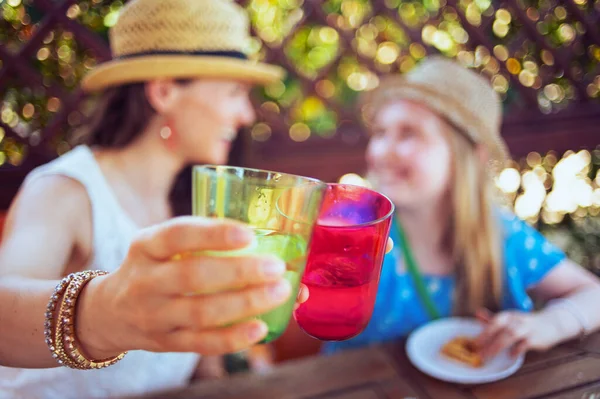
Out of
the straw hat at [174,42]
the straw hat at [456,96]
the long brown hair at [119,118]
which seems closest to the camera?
the straw hat at [174,42]

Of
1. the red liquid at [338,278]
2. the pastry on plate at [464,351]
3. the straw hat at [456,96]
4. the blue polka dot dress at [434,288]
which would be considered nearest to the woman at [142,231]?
the red liquid at [338,278]

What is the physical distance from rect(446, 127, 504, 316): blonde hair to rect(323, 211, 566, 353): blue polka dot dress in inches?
1.4

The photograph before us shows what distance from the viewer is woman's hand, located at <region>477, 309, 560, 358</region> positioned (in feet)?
3.49

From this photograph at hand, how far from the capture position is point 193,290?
1.33 feet

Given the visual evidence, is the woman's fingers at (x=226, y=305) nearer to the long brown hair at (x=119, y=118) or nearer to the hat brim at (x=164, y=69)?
the hat brim at (x=164, y=69)

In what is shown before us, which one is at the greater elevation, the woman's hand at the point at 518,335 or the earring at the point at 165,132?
the earring at the point at 165,132

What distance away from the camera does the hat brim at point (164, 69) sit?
102cm

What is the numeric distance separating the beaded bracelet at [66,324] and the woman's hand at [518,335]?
0.91 m

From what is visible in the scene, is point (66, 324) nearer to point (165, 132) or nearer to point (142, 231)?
point (142, 231)

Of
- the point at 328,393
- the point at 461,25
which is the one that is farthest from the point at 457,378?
the point at 461,25

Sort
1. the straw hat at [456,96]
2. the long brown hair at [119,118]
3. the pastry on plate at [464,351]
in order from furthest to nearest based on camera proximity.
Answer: the straw hat at [456,96], the long brown hair at [119,118], the pastry on plate at [464,351]

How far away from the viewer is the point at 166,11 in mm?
→ 922

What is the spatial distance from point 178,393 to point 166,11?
82cm

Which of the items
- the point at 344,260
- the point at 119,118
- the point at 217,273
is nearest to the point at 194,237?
the point at 217,273
